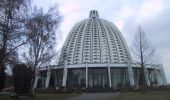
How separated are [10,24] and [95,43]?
110 m

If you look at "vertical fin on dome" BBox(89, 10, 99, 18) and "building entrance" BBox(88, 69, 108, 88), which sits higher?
"vertical fin on dome" BBox(89, 10, 99, 18)

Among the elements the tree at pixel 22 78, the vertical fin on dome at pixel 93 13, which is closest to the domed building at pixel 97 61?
the vertical fin on dome at pixel 93 13

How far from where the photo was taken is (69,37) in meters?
137

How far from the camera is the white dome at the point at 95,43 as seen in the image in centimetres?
12388

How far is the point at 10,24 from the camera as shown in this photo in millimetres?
20891

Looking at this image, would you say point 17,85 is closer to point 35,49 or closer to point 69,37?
point 35,49

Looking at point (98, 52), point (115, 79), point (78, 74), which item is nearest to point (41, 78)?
point (78, 74)

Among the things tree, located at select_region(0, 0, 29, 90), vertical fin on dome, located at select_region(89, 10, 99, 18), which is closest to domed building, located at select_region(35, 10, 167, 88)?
vertical fin on dome, located at select_region(89, 10, 99, 18)

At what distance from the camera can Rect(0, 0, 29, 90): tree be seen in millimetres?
19889

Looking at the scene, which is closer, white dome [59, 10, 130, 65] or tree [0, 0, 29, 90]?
tree [0, 0, 29, 90]

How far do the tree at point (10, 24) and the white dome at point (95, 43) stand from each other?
97.2 meters

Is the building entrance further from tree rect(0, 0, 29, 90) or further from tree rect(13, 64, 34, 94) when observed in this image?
tree rect(0, 0, 29, 90)

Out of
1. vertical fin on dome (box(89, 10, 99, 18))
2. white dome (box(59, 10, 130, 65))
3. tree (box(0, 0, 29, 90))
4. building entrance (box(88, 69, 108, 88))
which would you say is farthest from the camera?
vertical fin on dome (box(89, 10, 99, 18))

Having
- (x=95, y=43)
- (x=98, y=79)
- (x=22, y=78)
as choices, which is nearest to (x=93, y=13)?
(x=95, y=43)
